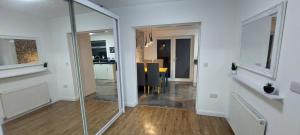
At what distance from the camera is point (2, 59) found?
1629 millimetres

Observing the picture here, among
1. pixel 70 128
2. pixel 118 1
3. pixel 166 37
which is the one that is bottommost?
pixel 70 128

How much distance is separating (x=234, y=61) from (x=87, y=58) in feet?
9.54

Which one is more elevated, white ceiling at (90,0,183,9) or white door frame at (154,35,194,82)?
white ceiling at (90,0,183,9)

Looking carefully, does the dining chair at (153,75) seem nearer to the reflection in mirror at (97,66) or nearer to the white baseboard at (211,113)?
the reflection in mirror at (97,66)

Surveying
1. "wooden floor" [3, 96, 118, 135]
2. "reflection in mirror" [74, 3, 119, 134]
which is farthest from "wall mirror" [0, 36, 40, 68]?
"wooden floor" [3, 96, 118, 135]

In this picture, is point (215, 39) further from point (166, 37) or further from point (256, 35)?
point (166, 37)

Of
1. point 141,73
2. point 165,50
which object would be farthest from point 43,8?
point 165,50

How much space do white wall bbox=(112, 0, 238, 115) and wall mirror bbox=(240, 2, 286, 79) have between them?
1.60 feet

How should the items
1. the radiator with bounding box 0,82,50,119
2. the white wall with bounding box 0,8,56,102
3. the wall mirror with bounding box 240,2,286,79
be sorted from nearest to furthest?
the wall mirror with bounding box 240,2,286,79 < the white wall with bounding box 0,8,56,102 < the radiator with bounding box 0,82,50,119

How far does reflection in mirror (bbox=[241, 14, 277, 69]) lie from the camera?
4.33 ft

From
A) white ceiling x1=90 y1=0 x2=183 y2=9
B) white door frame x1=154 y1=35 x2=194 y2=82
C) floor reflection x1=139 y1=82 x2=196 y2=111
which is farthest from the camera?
white door frame x1=154 y1=35 x2=194 y2=82

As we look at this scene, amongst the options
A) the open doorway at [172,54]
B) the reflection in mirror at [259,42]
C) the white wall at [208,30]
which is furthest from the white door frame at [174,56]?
the reflection in mirror at [259,42]

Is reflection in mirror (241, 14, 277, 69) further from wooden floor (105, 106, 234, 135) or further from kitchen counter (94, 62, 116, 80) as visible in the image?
kitchen counter (94, 62, 116, 80)

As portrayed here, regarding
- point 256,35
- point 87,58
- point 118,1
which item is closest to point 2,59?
point 87,58
